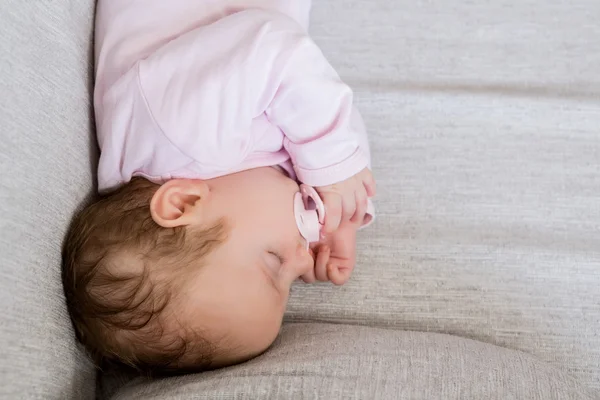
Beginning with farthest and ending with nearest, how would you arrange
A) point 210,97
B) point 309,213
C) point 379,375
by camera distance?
1. point 309,213
2. point 210,97
3. point 379,375

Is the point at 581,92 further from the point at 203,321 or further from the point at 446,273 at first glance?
the point at 203,321

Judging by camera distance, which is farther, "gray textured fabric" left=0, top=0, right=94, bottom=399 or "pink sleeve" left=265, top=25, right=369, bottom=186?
"pink sleeve" left=265, top=25, right=369, bottom=186

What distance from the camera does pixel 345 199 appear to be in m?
0.93

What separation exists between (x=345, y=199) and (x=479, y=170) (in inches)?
9.5

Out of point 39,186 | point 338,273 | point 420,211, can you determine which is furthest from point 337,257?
point 39,186

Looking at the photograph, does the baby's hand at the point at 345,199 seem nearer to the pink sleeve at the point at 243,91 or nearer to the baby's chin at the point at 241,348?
the pink sleeve at the point at 243,91

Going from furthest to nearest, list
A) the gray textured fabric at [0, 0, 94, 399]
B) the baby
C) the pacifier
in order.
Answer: the pacifier → the baby → the gray textured fabric at [0, 0, 94, 399]

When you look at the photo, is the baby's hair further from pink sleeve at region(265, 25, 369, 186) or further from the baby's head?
pink sleeve at region(265, 25, 369, 186)

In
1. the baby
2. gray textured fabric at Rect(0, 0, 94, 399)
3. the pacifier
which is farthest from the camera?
the pacifier

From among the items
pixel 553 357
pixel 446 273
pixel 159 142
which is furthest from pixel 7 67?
pixel 553 357

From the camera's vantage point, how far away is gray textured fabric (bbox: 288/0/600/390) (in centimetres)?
91

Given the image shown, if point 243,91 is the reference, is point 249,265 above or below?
below

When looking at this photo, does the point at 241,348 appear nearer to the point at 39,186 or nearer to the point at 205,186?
the point at 205,186

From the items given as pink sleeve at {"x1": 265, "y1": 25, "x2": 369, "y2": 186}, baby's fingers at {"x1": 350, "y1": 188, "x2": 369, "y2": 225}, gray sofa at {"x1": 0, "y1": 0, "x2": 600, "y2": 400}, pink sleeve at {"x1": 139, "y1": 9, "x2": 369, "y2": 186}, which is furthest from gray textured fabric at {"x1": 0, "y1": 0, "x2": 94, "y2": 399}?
baby's fingers at {"x1": 350, "y1": 188, "x2": 369, "y2": 225}
